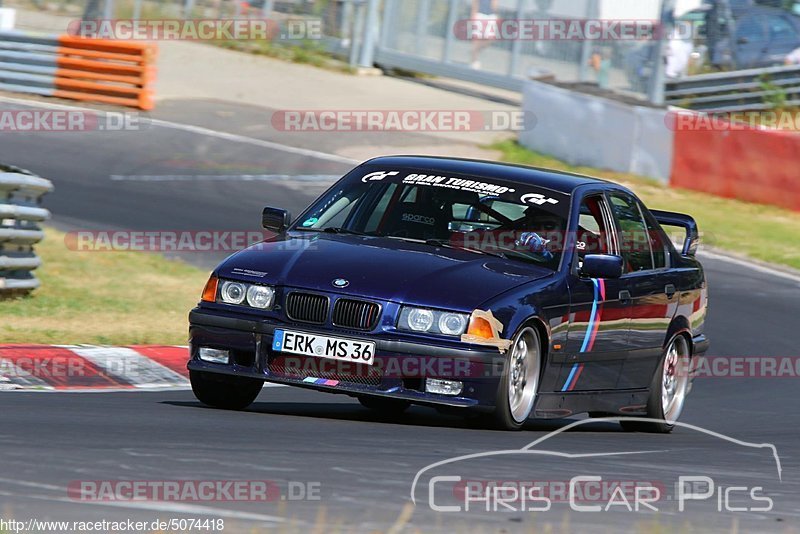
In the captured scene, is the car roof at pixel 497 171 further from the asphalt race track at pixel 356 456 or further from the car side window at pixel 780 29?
the car side window at pixel 780 29

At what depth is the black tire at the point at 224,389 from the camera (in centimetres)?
781

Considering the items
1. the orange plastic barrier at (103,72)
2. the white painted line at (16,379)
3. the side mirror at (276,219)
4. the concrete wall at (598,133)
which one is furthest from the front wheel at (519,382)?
the orange plastic barrier at (103,72)

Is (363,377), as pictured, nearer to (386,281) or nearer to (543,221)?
(386,281)

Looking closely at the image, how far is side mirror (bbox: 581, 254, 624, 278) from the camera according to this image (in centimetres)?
796

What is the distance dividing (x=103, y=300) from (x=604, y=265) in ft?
18.6

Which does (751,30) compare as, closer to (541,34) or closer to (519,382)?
(541,34)

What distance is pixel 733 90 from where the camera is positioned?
23.7 meters

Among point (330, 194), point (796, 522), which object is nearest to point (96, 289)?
point (330, 194)

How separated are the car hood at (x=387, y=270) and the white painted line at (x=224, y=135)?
14.3 meters

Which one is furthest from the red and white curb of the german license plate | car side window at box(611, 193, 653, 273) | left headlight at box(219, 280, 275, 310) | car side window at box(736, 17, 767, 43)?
car side window at box(736, 17, 767, 43)

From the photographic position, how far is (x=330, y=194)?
8.65m

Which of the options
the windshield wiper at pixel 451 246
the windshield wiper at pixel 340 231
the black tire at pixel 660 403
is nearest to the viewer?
the windshield wiper at pixel 451 246

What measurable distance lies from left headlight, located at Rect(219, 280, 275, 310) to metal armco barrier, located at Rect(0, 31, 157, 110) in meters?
16.7

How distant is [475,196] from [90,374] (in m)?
2.80
